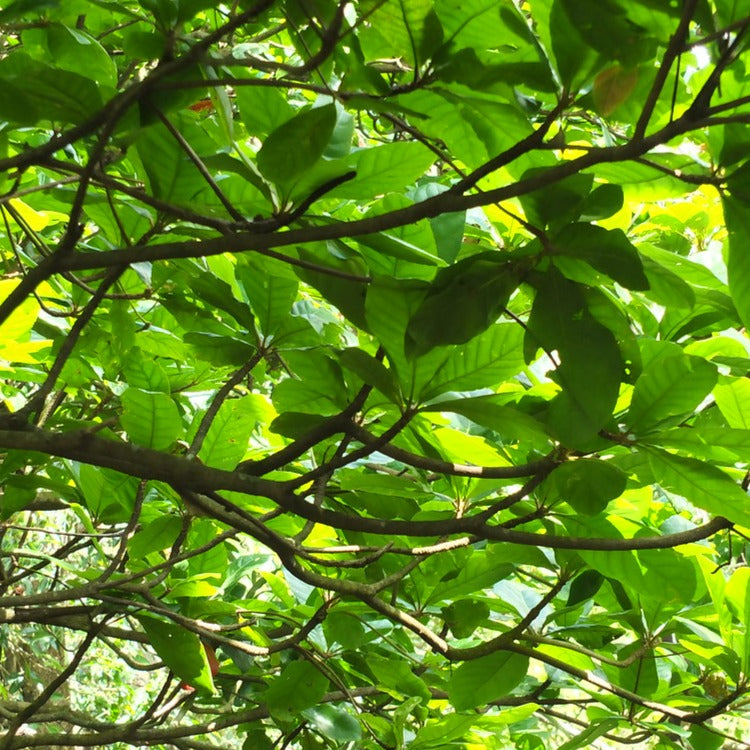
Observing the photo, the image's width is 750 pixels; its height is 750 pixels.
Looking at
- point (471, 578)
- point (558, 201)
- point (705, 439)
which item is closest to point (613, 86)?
point (558, 201)

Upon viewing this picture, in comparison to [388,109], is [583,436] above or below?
below

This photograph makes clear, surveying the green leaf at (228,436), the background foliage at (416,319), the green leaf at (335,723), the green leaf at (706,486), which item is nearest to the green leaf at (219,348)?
the background foliage at (416,319)

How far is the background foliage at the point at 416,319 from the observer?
682 mm

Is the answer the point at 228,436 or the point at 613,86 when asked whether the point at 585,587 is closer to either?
the point at 228,436

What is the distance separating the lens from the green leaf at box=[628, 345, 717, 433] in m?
0.82

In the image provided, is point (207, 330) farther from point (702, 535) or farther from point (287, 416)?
point (702, 535)

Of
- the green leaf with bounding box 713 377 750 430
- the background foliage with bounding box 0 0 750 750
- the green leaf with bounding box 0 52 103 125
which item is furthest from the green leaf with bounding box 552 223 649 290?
the green leaf with bounding box 0 52 103 125

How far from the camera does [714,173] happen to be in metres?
0.72

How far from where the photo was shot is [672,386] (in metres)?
0.82

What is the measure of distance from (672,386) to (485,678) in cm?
54

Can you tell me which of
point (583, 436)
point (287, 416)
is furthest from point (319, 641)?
point (583, 436)

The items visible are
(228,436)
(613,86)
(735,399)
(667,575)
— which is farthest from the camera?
(228,436)

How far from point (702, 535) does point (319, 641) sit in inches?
34.6

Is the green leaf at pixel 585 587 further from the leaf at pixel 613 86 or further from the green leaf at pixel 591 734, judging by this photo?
the leaf at pixel 613 86
